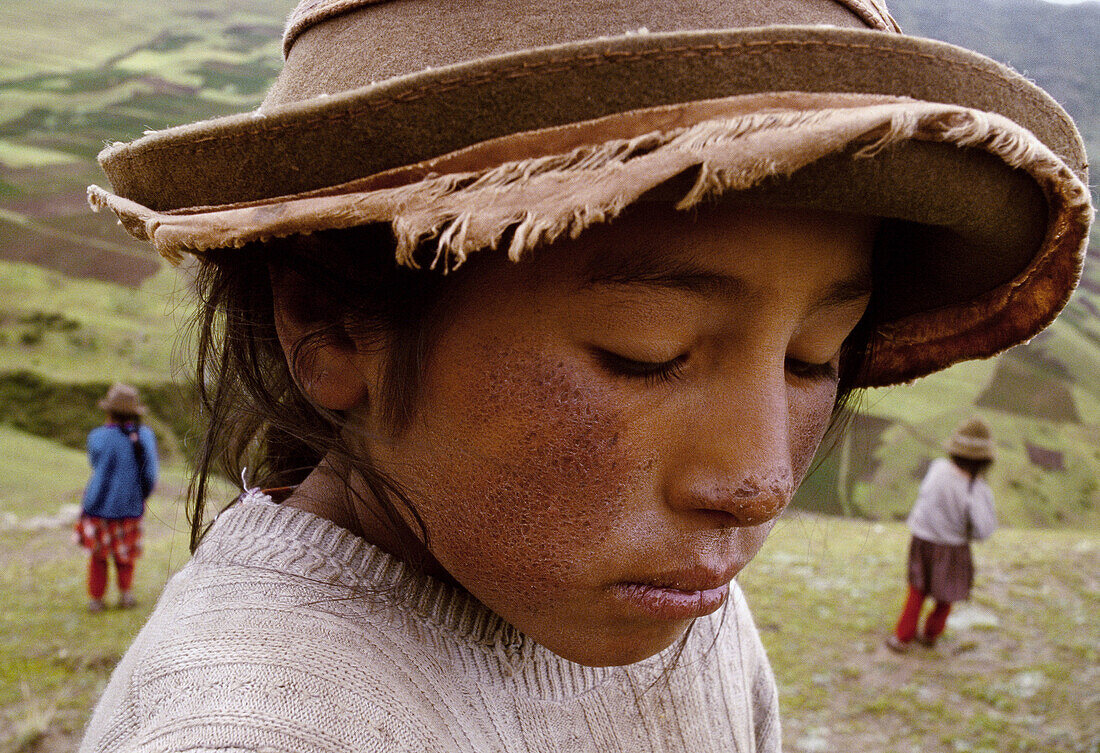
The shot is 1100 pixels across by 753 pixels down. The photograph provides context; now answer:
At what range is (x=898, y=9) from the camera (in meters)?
1.26

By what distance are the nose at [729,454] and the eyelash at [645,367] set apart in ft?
0.15

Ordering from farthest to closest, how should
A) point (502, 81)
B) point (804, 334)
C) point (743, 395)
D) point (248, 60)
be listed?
point (248, 60) → point (804, 334) → point (743, 395) → point (502, 81)

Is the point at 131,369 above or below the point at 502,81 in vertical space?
below

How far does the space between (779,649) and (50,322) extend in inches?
562

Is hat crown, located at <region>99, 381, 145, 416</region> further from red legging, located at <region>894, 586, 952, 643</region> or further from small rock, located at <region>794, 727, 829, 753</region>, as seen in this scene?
red legging, located at <region>894, 586, 952, 643</region>

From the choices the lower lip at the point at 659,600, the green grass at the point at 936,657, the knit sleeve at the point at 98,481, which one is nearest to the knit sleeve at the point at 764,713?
the lower lip at the point at 659,600

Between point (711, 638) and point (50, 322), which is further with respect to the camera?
point (50, 322)

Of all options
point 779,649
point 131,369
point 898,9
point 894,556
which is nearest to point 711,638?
point 898,9

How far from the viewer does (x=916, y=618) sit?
682cm

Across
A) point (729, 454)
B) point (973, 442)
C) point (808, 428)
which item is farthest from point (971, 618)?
point (729, 454)

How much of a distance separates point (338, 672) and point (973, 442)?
264 inches

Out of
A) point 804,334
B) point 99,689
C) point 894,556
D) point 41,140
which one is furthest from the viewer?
point 41,140

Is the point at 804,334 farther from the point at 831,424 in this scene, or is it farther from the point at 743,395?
the point at 831,424

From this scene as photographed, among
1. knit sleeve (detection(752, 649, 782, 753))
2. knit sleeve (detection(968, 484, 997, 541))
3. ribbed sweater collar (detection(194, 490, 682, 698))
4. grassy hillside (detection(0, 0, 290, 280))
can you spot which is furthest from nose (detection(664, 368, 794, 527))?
grassy hillside (detection(0, 0, 290, 280))
